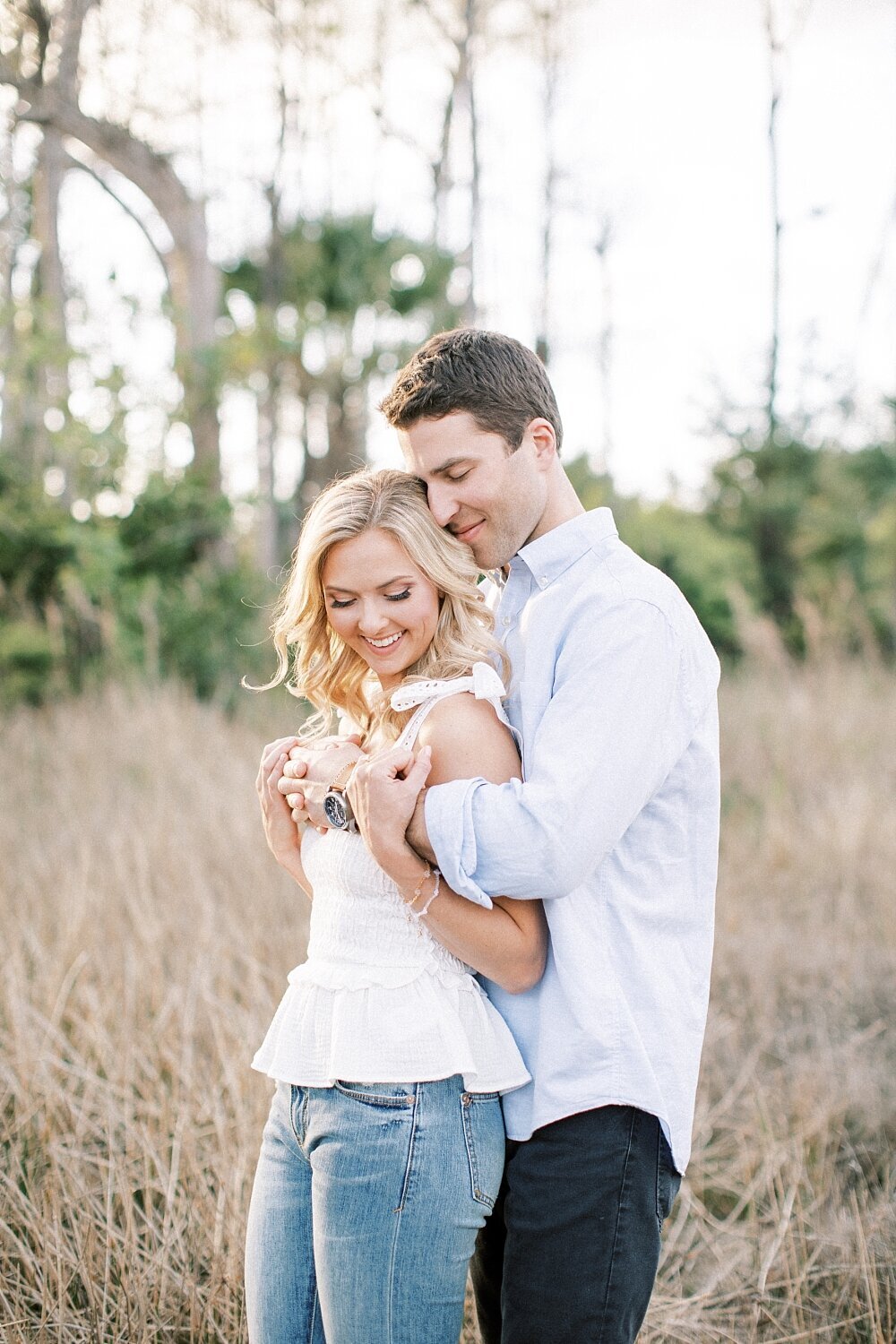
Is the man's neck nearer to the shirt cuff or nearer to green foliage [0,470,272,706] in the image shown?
the shirt cuff

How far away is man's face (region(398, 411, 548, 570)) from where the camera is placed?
2018 mm

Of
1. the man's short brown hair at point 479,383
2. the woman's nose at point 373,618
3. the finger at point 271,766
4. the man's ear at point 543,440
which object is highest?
the man's short brown hair at point 479,383

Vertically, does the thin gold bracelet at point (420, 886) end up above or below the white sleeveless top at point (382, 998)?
above

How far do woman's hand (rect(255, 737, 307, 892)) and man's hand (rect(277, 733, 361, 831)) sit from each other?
0.05 feet

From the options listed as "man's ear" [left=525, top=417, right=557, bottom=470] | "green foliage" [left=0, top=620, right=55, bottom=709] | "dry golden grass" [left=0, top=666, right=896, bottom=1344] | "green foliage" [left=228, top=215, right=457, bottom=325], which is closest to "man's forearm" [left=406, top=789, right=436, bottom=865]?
"man's ear" [left=525, top=417, right=557, bottom=470]

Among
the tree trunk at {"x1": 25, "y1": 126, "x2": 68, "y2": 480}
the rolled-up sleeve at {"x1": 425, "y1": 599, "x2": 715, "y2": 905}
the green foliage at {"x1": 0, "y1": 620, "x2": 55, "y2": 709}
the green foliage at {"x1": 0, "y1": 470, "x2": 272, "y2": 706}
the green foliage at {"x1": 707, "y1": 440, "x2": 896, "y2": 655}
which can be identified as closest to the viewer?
the rolled-up sleeve at {"x1": 425, "y1": 599, "x2": 715, "y2": 905}

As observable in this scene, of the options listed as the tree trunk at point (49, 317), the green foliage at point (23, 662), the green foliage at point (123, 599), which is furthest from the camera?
the tree trunk at point (49, 317)

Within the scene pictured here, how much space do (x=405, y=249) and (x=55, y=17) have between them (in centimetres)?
532

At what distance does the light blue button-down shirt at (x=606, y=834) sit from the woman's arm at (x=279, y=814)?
460 millimetres

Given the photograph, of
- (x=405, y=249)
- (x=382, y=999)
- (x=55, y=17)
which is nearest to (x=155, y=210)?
(x=55, y=17)

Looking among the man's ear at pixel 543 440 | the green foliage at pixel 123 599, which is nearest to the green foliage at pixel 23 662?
the green foliage at pixel 123 599

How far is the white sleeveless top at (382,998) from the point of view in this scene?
1.76 meters

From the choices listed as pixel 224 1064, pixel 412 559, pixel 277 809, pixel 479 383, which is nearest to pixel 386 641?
pixel 412 559

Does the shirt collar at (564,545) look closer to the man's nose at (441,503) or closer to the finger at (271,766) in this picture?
the man's nose at (441,503)
